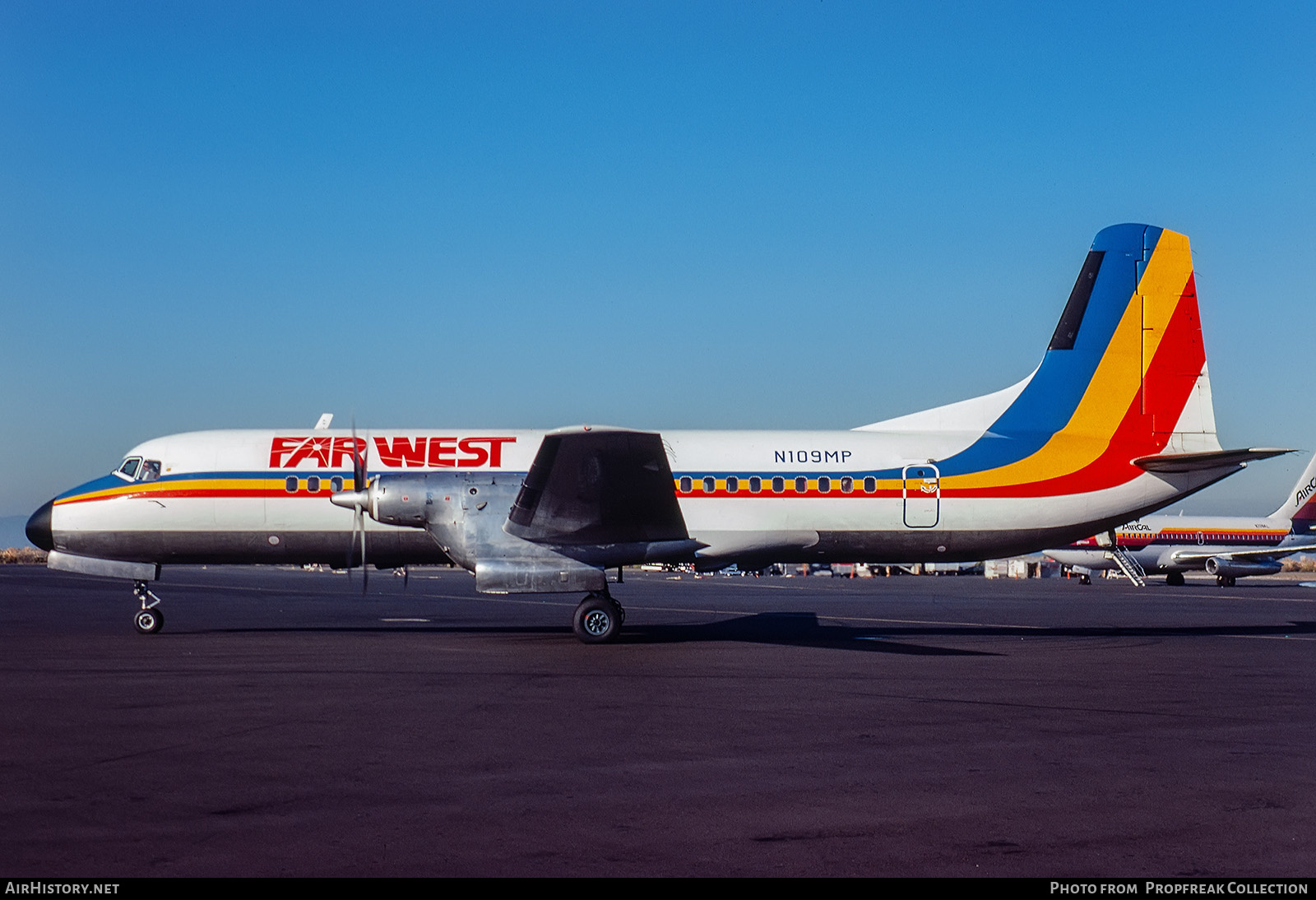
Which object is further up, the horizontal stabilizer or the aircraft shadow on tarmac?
the horizontal stabilizer

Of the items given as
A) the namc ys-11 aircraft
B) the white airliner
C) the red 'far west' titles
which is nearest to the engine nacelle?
the white airliner

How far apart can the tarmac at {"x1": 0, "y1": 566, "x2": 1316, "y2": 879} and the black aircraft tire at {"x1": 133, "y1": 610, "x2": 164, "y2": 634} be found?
26.9 inches

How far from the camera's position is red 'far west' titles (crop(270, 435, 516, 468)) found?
20.3 metres

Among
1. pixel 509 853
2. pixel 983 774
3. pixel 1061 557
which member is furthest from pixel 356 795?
pixel 1061 557

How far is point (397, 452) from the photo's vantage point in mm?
20484

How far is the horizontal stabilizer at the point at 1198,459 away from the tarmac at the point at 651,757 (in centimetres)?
337

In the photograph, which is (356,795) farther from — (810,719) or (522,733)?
(810,719)

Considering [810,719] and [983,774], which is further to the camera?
[810,719]

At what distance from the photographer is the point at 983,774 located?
26.2 feet

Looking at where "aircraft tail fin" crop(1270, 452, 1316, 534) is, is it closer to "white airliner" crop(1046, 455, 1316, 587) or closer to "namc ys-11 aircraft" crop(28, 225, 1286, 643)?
"white airliner" crop(1046, 455, 1316, 587)

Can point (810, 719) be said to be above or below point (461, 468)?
below

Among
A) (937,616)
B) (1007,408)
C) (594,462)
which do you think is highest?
(1007,408)

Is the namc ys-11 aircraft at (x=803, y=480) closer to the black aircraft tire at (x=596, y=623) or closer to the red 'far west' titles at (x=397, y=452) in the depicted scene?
the red 'far west' titles at (x=397, y=452)
